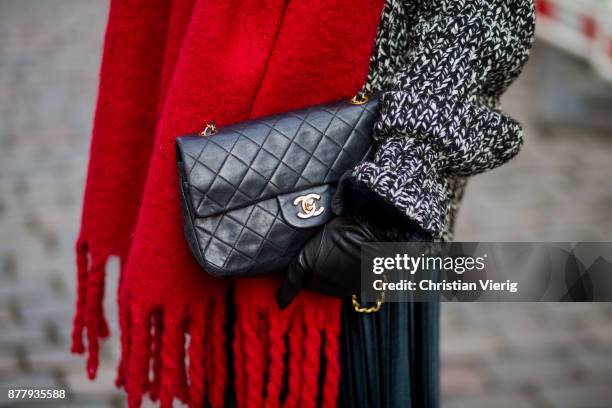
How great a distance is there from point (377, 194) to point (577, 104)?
4162 millimetres

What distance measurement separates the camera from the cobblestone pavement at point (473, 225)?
8.64ft

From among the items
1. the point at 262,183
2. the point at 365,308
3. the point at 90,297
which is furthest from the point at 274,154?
the point at 90,297

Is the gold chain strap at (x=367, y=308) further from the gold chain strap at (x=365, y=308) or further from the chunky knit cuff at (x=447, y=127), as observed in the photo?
the chunky knit cuff at (x=447, y=127)

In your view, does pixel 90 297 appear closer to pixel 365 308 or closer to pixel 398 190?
pixel 365 308

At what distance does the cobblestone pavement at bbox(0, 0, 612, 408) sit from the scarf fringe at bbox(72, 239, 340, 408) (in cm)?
128

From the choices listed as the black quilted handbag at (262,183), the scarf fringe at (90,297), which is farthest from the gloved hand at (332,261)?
the scarf fringe at (90,297)

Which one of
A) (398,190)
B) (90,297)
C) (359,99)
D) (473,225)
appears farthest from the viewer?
(473,225)

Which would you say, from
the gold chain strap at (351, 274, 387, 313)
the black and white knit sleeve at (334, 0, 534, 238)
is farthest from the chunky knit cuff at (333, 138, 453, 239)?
the gold chain strap at (351, 274, 387, 313)

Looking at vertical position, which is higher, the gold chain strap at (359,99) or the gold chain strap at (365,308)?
the gold chain strap at (359,99)

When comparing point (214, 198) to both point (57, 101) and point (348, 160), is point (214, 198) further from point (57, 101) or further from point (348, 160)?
point (57, 101)

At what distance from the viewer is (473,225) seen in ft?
12.0

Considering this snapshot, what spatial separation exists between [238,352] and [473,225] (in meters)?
2.57

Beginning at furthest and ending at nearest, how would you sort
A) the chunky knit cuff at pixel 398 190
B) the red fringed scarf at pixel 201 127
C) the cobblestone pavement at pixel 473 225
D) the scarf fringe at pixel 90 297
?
the cobblestone pavement at pixel 473 225 < the scarf fringe at pixel 90 297 < the red fringed scarf at pixel 201 127 < the chunky knit cuff at pixel 398 190

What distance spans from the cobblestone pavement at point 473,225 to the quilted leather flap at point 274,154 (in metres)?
1.61
